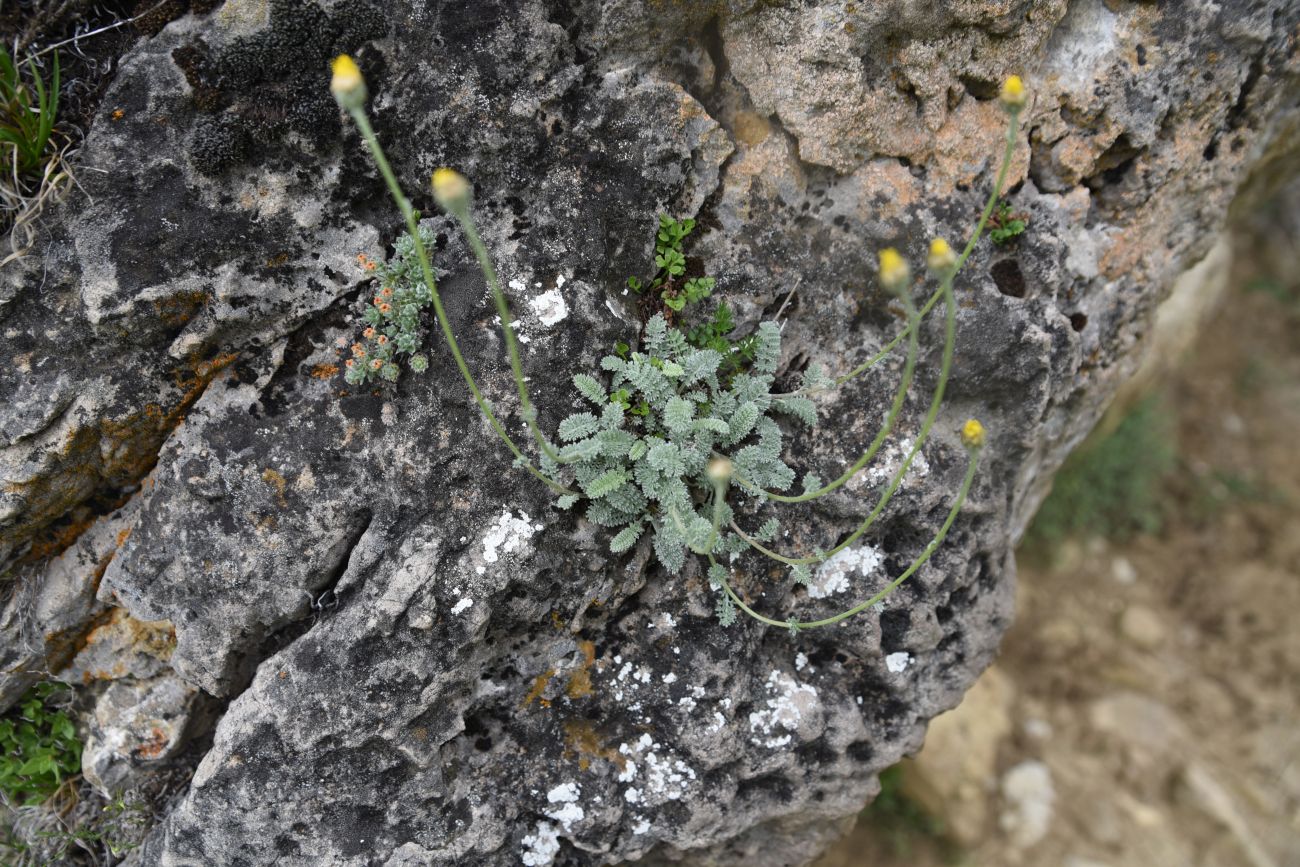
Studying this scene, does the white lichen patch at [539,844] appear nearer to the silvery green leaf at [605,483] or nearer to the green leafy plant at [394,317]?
the silvery green leaf at [605,483]

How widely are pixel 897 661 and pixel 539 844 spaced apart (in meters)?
1.74

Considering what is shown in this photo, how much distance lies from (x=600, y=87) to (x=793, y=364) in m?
1.39

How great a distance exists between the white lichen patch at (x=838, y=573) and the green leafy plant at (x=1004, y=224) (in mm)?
1478

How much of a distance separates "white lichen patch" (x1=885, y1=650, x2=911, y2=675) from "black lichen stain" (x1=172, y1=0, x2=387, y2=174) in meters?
3.22

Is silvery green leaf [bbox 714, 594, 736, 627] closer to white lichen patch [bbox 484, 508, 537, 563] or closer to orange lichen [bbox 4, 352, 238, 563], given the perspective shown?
white lichen patch [bbox 484, 508, 537, 563]

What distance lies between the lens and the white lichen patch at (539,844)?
146 inches

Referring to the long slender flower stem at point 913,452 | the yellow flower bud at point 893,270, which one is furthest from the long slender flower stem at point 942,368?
the yellow flower bud at point 893,270

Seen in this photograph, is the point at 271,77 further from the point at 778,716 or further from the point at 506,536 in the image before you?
the point at 778,716

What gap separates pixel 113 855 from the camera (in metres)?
3.85

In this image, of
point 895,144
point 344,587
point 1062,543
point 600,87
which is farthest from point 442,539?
point 1062,543

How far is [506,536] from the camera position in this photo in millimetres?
3420

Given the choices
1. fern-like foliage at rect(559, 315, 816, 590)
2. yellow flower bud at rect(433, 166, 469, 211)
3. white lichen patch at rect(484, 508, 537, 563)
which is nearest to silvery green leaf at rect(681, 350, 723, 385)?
fern-like foliage at rect(559, 315, 816, 590)

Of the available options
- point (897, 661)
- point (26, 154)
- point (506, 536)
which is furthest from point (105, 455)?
point (897, 661)

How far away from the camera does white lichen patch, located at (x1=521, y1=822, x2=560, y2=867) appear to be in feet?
12.1
